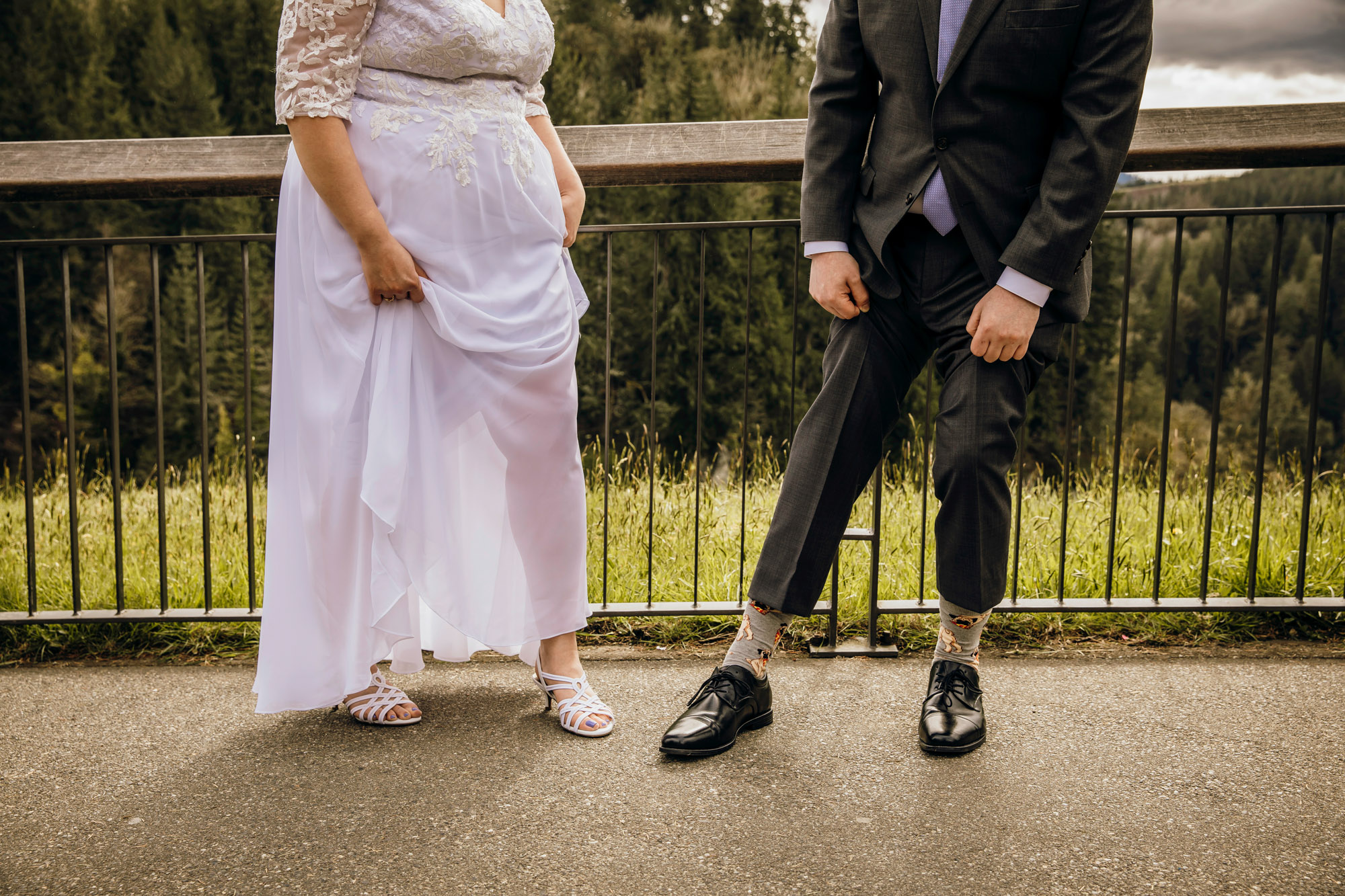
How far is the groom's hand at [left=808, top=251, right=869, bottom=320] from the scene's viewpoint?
6.41 feet

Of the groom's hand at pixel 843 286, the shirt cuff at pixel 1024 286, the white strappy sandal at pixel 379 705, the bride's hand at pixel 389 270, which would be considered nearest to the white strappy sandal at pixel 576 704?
the white strappy sandal at pixel 379 705

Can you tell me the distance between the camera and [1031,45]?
68.1 inches

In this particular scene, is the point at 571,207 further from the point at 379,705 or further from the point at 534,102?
the point at 379,705

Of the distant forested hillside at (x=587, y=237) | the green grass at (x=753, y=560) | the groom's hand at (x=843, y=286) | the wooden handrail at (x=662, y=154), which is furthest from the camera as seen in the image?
the distant forested hillside at (x=587, y=237)

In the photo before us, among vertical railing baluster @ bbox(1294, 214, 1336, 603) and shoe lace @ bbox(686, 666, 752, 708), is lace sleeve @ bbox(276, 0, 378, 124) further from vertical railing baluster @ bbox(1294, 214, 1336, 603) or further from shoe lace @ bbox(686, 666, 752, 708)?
vertical railing baluster @ bbox(1294, 214, 1336, 603)

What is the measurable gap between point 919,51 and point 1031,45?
208 millimetres

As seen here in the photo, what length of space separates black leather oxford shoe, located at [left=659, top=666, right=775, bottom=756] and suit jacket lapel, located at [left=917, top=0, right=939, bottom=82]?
1.26m

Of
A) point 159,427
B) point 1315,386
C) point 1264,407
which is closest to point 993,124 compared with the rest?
point 1264,407

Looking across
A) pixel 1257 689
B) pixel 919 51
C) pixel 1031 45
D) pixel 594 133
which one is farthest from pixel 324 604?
pixel 1257 689

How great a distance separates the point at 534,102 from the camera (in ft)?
7.02

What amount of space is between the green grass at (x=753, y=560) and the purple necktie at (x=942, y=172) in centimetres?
94

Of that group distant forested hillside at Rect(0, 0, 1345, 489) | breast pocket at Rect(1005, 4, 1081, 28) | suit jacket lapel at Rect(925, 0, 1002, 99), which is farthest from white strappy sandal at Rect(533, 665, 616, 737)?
distant forested hillside at Rect(0, 0, 1345, 489)

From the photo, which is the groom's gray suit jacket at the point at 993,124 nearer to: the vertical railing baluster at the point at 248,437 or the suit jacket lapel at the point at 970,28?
the suit jacket lapel at the point at 970,28

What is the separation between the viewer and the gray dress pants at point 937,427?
1.83 metres
